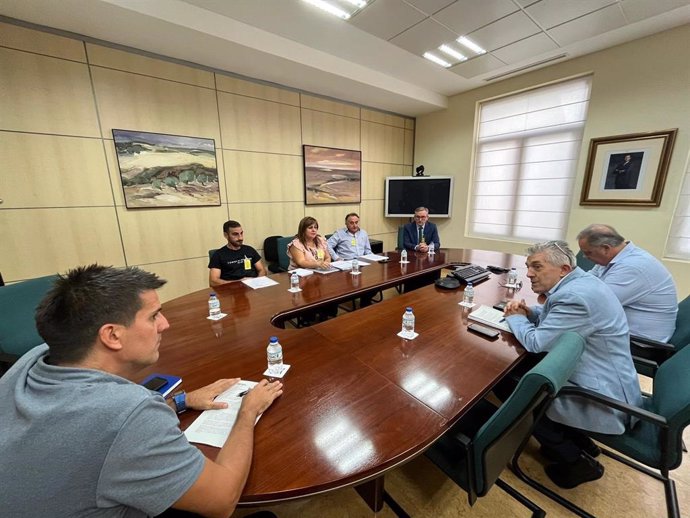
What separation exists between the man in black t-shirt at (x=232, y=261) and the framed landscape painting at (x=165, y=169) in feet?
3.21

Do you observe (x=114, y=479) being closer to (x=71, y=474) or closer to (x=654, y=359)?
(x=71, y=474)

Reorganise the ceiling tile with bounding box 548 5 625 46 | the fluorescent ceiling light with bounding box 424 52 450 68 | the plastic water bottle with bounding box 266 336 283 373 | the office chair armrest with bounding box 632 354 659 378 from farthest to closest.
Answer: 1. the fluorescent ceiling light with bounding box 424 52 450 68
2. the ceiling tile with bounding box 548 5 625 46
3. the office chair armrest with bounding box 632 354 659 378
4. the plastic water bottle with bounding box 266 336 283 373

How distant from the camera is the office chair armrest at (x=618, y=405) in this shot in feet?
3.48

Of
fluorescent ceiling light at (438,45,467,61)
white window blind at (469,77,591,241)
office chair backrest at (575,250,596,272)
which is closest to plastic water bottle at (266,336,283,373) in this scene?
office chair backrest at (575,250,596,272)

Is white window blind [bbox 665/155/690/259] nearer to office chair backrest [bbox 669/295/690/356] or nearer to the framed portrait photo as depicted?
the framed portrait photo

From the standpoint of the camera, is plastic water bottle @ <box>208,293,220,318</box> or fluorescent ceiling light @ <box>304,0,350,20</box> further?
fluorescent ceiling light @ <box>304,0,350,20</box>

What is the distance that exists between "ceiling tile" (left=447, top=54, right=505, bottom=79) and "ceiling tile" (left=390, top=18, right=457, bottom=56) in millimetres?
689

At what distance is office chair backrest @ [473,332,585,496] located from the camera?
89 cm

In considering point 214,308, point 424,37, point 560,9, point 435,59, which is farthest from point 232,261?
point 560,9

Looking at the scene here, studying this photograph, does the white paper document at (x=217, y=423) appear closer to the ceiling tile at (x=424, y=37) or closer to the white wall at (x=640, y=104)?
the ceiling tile at (x=424, y=37)

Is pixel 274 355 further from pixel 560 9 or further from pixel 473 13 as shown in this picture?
pixel 560 9

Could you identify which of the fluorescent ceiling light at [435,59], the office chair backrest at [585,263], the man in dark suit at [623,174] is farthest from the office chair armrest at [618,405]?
the fluorescent ceiling light at [435,59]

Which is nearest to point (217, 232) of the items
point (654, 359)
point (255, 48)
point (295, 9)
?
point (255, 48)

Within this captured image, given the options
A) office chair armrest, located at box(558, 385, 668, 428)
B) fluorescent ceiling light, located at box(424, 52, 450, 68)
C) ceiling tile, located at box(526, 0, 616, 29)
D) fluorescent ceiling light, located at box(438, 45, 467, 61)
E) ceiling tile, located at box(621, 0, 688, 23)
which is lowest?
office chair armrest, located at box(558, 385, 668, 428)
